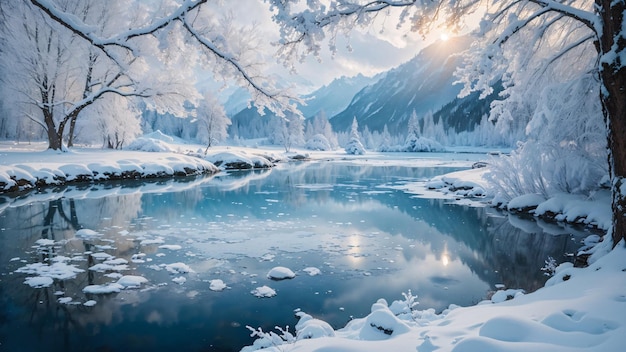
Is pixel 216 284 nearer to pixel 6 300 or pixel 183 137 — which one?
pixel 6 300

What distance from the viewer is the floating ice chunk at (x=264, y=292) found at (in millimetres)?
6359

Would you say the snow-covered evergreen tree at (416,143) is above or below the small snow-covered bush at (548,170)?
above

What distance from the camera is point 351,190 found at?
21797 mm

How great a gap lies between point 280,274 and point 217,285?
49.0 inches

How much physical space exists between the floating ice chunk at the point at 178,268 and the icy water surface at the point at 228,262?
34mm

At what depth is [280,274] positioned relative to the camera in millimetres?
7289

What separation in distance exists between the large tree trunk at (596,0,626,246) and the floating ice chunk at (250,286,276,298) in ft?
17.4

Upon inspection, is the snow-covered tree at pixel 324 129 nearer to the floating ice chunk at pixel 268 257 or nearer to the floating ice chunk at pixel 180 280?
the floating ice chunk at pixel 268 257

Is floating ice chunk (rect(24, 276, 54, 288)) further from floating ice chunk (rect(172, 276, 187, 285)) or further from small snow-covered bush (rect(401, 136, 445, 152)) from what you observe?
small snow-covered bush (rect(401, 136, 445, 152))

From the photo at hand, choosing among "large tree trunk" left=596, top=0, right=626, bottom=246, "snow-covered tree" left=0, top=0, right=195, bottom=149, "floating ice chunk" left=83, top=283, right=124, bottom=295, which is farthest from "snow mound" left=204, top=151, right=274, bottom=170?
"large tree trunk" left=596, top=0, right=626, bottom=246

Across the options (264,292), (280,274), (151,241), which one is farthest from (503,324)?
(151,241)

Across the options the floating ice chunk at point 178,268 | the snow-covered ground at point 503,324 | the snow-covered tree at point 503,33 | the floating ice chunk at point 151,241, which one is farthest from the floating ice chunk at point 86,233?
the snow-covered tree at point 503,33

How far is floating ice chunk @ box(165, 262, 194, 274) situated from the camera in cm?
748

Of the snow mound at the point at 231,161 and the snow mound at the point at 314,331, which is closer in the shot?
the snow mound at the point at 314,331
